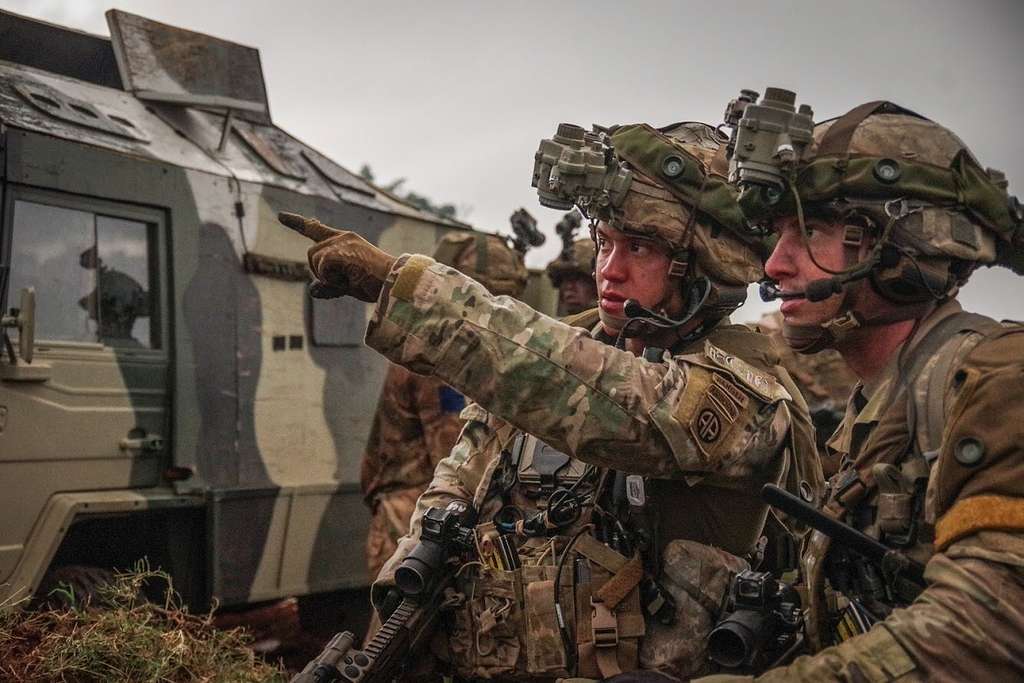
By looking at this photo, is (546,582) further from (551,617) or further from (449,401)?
(449,401)

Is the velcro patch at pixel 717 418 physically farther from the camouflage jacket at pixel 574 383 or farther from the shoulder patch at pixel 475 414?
the shoulder patch at pixel 475 414

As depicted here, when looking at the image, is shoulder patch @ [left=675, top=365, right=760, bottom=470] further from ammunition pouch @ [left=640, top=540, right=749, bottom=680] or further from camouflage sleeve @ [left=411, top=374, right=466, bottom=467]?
camouflage sleeve @ [left=411, top=374, right=466, bottom=467]

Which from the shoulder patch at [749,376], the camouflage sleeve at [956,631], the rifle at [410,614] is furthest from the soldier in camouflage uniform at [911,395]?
the rifle at [410,614]

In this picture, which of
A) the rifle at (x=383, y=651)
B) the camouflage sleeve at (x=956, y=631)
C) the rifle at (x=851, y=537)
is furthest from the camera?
the rifle at (x=383, y=651)

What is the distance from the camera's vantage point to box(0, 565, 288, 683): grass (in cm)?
329

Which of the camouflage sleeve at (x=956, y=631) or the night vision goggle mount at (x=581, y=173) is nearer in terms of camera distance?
the camouflage sleeve at (x=956, y=631)

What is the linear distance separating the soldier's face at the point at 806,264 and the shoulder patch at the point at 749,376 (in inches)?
7.1

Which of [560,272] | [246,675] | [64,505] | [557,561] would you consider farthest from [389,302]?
[560,272]

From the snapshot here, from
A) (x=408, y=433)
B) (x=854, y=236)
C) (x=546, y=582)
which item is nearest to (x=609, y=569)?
(x=546, y=582)

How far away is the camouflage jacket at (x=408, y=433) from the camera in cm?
612

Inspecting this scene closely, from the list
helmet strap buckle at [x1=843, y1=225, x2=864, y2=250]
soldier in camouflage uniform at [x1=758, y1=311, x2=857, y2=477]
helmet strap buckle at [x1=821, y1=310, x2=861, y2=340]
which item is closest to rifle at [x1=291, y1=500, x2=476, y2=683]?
helmet strap buckle at [x1=821, y1=310, x2=861, y2=340]

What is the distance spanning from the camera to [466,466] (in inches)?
137

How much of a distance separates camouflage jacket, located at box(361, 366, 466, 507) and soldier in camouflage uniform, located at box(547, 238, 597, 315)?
6.02 ft

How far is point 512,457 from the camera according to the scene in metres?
3.21
